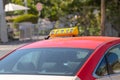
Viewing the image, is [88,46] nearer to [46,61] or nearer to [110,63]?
[110,63]

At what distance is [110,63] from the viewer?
6164 mm

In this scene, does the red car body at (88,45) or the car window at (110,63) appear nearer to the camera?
the red car body at (88,45)

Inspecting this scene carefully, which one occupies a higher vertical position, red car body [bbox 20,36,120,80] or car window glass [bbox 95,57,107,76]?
red car body [bbox 20,36,120,80]

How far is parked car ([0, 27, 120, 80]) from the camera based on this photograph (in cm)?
566

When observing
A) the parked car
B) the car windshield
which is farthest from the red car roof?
the car windshield

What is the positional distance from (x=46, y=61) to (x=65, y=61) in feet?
0.84

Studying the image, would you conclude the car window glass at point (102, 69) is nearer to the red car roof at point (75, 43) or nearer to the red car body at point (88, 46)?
the red car body at point (88, 46)

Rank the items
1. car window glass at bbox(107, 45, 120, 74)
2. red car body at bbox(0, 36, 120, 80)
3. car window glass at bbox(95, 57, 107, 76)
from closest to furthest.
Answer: red car body at bbox(0, 36, 120, 80) < car window glass at bbox(95, 57, 107, 76) < car window glass at bbox(107, 45, 120, 74)

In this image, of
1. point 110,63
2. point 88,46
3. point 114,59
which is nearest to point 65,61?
point 88,46

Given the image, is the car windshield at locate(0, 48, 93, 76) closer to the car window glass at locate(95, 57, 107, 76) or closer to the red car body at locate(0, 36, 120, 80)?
the red car body at locate(0, 36, 120, 80)

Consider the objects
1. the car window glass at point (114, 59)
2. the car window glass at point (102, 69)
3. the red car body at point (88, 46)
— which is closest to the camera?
the red car body at point (88, 46)

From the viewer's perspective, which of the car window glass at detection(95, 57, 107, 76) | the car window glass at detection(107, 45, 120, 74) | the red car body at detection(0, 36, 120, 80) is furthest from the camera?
the car window glass at detection(107, 45, 120, 74)

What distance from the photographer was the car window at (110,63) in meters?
5.89

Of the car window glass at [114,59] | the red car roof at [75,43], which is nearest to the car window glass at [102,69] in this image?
the car window glass at [114,59]
